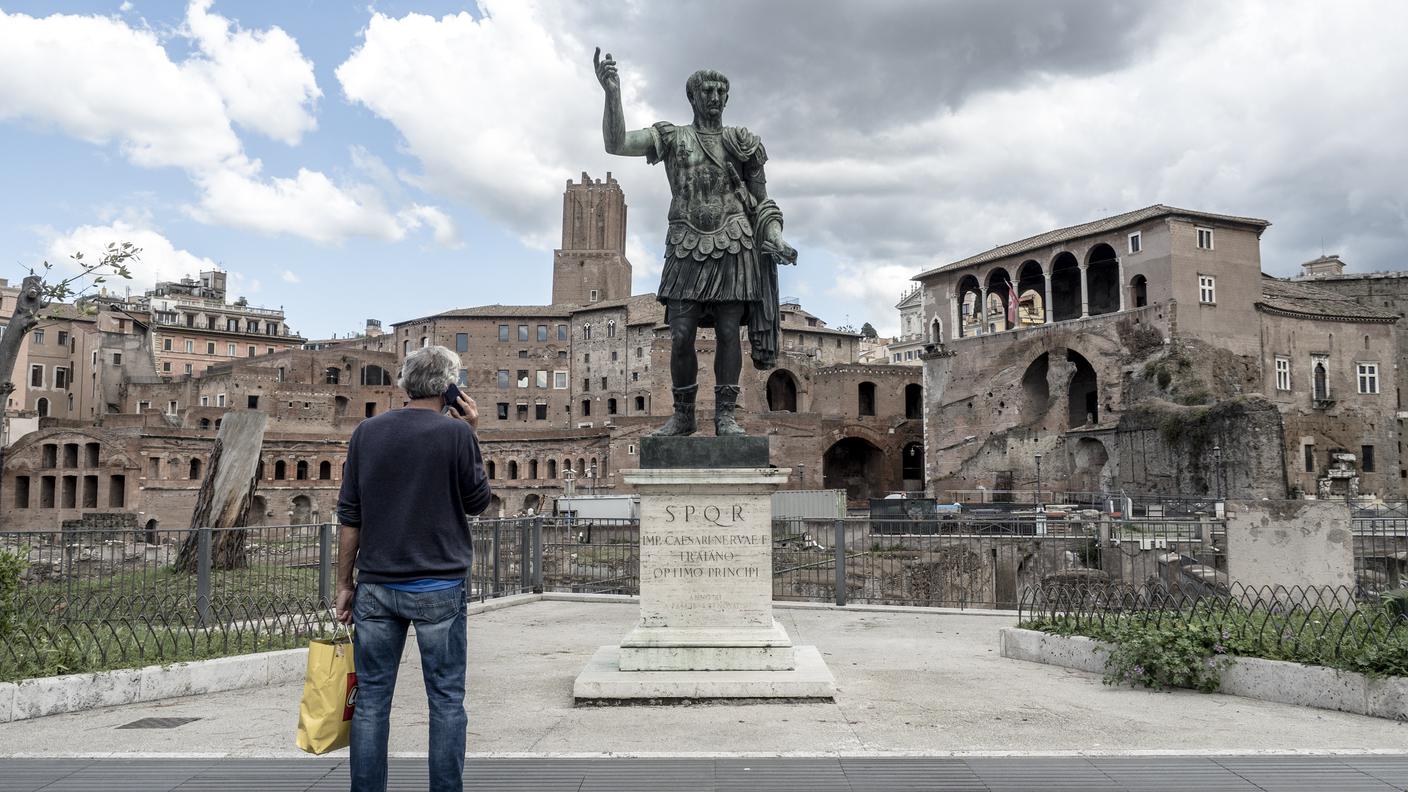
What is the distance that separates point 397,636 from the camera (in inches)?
155

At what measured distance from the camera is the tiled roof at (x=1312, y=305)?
47.7 metres

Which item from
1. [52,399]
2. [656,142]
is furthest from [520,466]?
[656,142]

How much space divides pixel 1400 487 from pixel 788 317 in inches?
1654

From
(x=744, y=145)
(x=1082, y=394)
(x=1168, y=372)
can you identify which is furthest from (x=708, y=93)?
(x=1082, y=394)

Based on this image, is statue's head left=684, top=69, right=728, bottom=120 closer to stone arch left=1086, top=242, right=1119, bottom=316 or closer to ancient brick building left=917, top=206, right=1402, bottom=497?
ancient brick building left=917, top=206, right=1402, bottom=497

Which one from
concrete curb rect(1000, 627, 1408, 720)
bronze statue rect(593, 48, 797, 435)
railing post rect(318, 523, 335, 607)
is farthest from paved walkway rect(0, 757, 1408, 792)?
railing post rect(318, 523, 335, 607)

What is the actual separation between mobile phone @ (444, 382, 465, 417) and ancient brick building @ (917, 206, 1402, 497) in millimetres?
40695

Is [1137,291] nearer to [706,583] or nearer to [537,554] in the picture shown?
[537,554]

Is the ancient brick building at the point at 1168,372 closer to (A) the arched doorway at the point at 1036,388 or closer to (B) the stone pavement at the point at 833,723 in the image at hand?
(A) the arched doorway at the point at 1036,388

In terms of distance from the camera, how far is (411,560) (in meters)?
3.89

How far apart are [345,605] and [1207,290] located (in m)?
48.8

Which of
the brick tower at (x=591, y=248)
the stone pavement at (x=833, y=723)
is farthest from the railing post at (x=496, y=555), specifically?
the brick tower at (x=591, y=248)

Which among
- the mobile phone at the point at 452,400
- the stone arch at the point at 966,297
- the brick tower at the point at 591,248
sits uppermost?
the brick tower at the point at 591,248

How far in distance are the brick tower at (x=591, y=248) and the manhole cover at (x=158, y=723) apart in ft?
266
